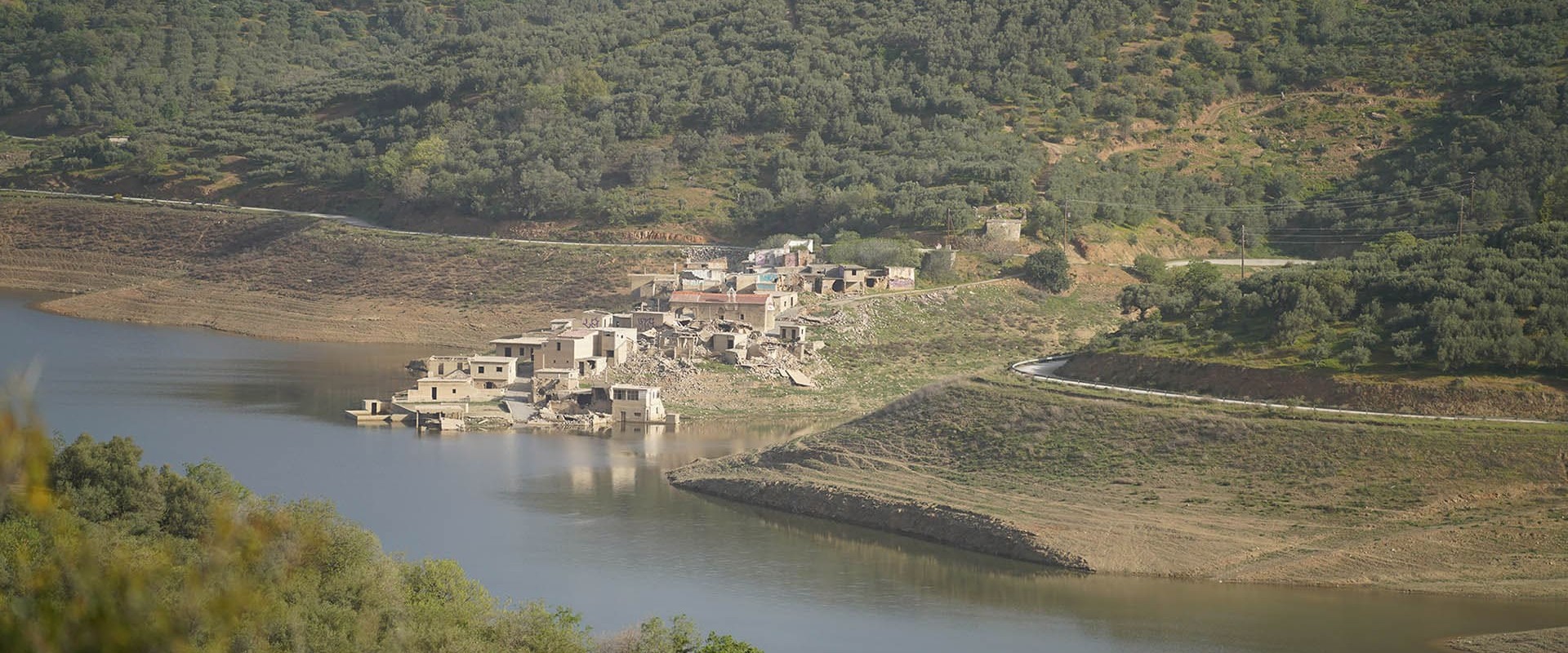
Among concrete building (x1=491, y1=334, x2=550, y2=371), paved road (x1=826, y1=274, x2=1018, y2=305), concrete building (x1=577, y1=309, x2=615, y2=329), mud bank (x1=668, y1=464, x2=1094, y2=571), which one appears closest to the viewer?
mud bank (x1=668, y1=464, x2=1094, y2=571)

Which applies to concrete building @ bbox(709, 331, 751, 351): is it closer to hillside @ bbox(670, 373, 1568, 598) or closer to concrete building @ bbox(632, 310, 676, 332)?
concrete building @ bbox(632, 310, 676, 332)

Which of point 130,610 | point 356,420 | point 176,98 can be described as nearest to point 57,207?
point 176,98

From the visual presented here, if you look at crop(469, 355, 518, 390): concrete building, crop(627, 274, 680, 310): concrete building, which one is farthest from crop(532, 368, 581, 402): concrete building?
crop(627, 274, 680, 310): concrete building

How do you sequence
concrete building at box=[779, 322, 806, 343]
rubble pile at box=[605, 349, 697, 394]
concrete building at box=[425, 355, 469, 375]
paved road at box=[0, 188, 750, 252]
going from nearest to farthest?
1. rubble pile at box=[605, 349, 697, 394]
2. concrete building at box=[425, 355, 469, 375]
3. concrete building at box=[779, 322, 806, 343]
4. paved road at box=[0, 188, 750, 252]

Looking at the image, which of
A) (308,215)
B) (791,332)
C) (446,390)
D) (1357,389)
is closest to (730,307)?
(791,332)

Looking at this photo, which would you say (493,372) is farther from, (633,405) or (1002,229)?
(1002,229)

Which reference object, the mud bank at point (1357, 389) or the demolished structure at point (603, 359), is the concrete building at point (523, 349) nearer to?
the demolished structure at point (603, 359)
